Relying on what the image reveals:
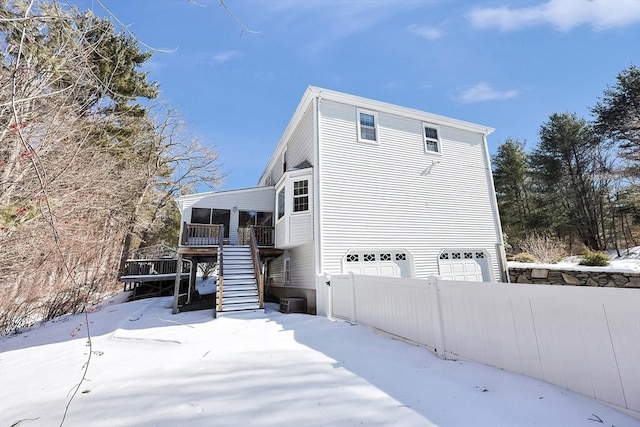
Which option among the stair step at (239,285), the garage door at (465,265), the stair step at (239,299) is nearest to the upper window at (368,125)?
the garage door at (465,265)

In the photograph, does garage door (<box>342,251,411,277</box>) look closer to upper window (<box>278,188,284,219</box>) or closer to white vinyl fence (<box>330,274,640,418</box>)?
upper window (<box>278,188,284,219</box>)

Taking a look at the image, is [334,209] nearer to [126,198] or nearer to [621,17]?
[621,17]

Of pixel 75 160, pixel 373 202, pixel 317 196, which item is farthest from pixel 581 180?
pixel 75 160

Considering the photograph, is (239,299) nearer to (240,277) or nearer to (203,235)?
(240,277)

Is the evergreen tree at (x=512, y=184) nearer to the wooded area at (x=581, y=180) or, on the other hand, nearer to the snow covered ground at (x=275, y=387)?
the wooded area at (x=581, y=180)

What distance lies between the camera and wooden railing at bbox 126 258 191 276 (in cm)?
1435

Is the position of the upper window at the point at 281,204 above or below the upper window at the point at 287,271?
above

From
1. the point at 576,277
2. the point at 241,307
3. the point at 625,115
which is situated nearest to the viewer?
the point at 241,307

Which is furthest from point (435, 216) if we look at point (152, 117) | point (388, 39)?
point (152, 117)

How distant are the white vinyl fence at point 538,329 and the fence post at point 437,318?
1cm

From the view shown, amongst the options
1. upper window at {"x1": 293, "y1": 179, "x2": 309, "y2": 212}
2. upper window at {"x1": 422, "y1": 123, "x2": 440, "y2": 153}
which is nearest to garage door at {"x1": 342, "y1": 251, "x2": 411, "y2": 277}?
upper window at {"x1": 293, "y1": 179, "x2": 309, "y2": 212}

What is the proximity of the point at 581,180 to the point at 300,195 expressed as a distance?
74.9ft

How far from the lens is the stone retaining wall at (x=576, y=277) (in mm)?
8258

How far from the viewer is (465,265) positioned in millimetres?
11016
